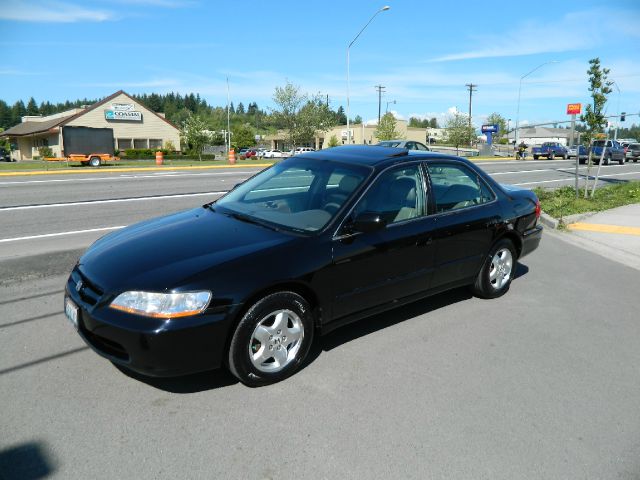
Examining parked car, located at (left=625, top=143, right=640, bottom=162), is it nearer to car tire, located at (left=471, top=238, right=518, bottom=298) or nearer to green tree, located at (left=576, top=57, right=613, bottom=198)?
green tree, located at (left=576, top=57, right=613, bottom=198)

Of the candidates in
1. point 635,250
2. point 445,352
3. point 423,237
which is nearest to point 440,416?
point 445,352

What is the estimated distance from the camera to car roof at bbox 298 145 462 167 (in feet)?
14.3

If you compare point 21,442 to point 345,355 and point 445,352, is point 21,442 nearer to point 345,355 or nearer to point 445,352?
point 345,355

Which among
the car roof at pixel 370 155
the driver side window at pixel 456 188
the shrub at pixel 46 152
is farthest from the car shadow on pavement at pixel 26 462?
the shrub at pixel 46 152

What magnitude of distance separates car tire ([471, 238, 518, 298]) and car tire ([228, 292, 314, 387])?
2.35 m

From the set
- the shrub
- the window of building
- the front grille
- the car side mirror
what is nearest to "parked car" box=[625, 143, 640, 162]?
the car side mirror

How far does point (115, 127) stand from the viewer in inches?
2267

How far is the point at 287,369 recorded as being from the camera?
3.47 meters

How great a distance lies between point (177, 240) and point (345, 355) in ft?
5.08

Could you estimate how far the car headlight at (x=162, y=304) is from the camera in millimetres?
2959

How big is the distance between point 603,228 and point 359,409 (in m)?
8.44

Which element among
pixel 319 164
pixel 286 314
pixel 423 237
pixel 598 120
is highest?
pixel 598 120

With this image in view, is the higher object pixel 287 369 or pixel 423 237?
pixel 423 237

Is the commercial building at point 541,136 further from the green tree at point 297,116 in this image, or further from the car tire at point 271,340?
the car tire at point 271,340
